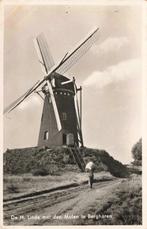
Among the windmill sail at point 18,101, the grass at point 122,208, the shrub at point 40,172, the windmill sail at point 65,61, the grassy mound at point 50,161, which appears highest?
the windmill sail at point 65,61

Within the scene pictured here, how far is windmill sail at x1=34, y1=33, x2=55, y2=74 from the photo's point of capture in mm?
1833

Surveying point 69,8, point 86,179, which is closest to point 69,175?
point 86,179

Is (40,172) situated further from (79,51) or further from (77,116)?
(79,51)

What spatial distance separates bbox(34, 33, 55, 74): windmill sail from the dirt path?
564mm

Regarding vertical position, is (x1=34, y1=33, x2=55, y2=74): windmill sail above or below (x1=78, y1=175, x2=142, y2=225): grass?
above

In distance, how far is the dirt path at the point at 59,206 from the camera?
178 cm

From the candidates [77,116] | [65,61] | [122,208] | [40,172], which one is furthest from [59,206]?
[65,61]

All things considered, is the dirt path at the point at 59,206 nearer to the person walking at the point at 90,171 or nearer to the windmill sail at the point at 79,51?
the person walking at the point at 90,171

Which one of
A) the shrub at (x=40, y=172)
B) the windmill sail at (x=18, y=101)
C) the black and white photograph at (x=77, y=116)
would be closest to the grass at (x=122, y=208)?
the black and white photograph at (x=77, y=116)

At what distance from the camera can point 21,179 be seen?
6.00 feet

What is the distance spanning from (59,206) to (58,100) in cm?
→ 50

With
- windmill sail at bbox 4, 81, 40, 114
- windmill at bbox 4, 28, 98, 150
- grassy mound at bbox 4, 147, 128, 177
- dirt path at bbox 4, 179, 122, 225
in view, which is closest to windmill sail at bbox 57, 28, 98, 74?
windmill at bbox 4, 28, 98, 150

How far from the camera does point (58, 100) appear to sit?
6.44 feet

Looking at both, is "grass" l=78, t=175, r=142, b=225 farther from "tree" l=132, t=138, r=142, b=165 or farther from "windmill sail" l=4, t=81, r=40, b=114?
"windmill sail" l=4, t=81, r=40, b=114
